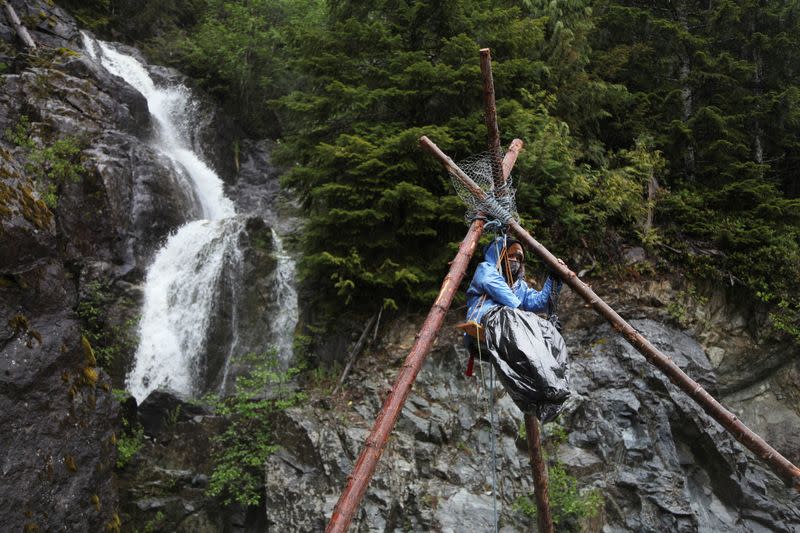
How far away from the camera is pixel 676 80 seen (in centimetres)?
1273

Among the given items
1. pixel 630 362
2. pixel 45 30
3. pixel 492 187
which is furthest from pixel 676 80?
pixel 45 30

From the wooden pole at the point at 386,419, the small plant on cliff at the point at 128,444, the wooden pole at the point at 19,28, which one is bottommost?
the small plant on cliff at the point at 128,444

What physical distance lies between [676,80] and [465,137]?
6.43 m

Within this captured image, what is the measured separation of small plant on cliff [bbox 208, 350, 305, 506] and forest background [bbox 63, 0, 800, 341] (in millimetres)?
1915

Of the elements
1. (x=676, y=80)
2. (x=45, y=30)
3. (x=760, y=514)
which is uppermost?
(x=45, y=30)

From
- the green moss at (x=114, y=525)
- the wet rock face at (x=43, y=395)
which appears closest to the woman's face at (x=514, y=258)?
the wet rock face at (x=43, y=395)

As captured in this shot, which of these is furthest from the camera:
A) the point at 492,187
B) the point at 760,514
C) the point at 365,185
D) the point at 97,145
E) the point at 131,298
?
the point at 97,145

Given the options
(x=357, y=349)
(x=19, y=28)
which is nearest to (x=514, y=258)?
(x=357, y=349)

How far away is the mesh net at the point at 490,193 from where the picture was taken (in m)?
4.88

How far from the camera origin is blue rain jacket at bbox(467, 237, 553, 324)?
14.1ft

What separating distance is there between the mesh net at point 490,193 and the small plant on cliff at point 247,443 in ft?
17.3

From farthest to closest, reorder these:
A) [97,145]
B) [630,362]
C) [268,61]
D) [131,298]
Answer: [268,61] → [97,145] → [131,298] → [630,362]

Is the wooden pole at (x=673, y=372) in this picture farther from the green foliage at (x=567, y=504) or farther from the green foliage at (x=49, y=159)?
the green foliage at (x=49, y=159)

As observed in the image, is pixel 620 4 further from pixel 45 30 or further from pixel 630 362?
pixel 45 30
